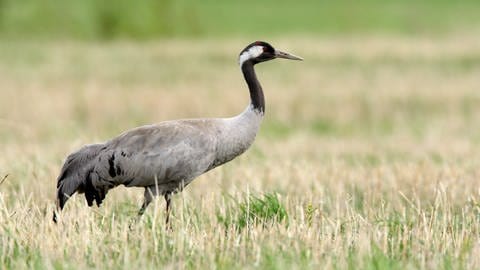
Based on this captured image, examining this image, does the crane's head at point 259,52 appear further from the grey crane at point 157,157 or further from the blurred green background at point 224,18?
the blurred green background at point 224,18

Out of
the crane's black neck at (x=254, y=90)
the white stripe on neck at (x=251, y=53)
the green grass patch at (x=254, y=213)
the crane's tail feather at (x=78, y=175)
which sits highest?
the white stripe on neck at (x=251, y=53)

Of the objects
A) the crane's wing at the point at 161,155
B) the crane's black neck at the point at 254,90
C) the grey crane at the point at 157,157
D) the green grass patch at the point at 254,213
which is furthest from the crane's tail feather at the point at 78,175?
the crane's black neck at the point at 254,90

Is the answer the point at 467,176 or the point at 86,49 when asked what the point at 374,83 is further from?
the point at 467,176

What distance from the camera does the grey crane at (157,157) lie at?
26.5 ft

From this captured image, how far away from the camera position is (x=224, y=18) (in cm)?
A: 4931

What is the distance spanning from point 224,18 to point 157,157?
4163 centimetres

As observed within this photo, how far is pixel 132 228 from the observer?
7.27 metres

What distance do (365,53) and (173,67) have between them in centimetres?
522

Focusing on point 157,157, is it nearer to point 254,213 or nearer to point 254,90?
point 254,213

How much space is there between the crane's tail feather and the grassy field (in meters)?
0.13

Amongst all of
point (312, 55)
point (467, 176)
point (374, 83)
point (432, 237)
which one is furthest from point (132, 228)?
point (312, 55)

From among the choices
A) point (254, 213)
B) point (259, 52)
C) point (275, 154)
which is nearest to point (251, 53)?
point (259, 52)

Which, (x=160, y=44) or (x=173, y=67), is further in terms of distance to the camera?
(x=160, y=44)

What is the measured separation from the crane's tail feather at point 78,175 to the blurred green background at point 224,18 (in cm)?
2533
